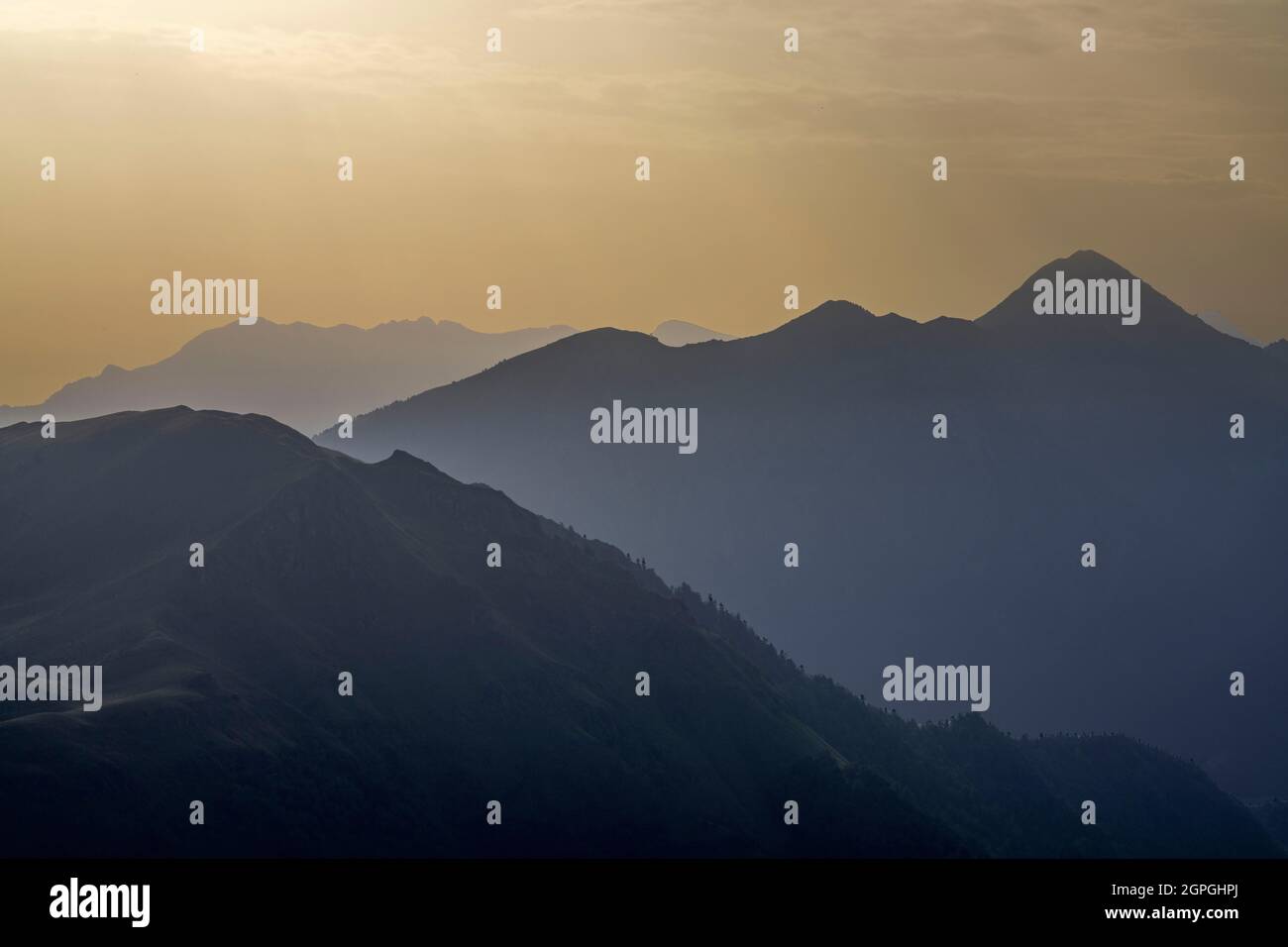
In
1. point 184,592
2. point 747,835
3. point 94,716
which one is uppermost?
point 184,592

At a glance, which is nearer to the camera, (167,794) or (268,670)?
(167,794)

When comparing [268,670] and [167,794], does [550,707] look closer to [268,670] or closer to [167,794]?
[268,670]

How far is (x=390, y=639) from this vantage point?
194 meters
